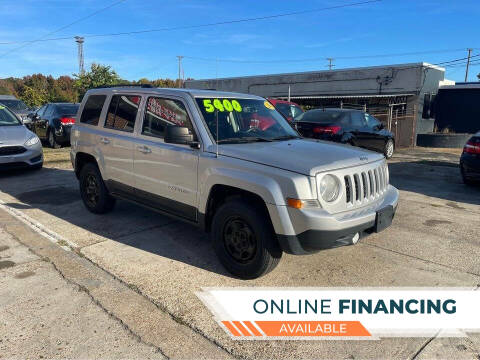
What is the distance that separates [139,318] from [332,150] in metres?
2.42

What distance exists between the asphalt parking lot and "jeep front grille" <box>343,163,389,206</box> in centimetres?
81

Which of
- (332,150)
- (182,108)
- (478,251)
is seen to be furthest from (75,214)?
(478,251)

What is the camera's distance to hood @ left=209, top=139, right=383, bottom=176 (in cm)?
328

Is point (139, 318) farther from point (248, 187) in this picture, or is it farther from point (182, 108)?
point (182, 108)

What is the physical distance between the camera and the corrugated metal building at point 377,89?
59.0 feet

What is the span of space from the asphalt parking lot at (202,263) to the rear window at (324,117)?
3.37 meters

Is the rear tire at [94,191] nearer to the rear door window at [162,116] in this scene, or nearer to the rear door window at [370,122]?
the rear door window at [162,116]

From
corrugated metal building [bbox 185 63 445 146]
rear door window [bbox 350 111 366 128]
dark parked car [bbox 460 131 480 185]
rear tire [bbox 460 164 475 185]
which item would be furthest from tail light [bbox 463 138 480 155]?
corrugated metal building [bbox 185 63 445 146]

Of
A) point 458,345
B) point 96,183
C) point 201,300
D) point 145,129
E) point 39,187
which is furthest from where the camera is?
point 39,187

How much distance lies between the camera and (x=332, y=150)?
12.6 feet

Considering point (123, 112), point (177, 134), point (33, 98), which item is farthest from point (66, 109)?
point (33, 98)

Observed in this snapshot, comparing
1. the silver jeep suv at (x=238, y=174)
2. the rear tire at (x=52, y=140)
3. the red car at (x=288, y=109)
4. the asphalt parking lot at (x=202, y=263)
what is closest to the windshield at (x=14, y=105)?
the rear tire at (x=52, y=140)

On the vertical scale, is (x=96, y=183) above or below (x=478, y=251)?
above

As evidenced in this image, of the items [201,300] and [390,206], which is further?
[390,206]
